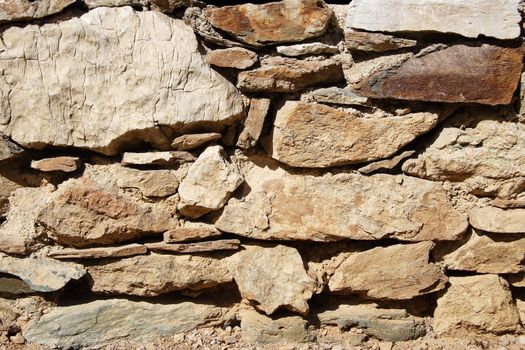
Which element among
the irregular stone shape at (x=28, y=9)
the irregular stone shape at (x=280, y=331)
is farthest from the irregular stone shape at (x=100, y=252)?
the irregular stone shape at (x=28, y=9)

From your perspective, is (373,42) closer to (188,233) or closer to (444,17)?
(444,17)

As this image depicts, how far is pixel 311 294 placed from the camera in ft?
7.50

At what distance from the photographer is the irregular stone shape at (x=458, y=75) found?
222 cm

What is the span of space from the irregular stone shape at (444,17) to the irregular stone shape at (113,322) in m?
1.20

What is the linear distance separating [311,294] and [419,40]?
98 centimetres

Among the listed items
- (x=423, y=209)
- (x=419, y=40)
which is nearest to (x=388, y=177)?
(x=423, y=209)

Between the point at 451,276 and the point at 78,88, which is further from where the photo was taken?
the point at 451,276

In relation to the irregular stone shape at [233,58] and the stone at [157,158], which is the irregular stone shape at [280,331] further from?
the irregular stone shape at [233,58]

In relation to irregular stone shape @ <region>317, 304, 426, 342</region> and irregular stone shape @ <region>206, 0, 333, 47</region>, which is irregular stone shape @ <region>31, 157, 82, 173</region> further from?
irregular stone shape @ <region>317, 304, 426, 342</region>

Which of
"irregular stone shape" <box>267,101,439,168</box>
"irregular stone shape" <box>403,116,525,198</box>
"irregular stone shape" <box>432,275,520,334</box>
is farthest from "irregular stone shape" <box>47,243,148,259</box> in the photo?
"irregular stone shape" <box>432,275,520,334</box>

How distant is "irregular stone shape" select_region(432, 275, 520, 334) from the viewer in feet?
7.64

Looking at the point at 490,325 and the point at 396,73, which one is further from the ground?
the point at 396,73

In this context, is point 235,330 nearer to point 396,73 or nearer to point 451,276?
point 451,276

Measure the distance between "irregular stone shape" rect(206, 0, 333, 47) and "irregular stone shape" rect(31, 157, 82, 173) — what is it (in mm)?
728
